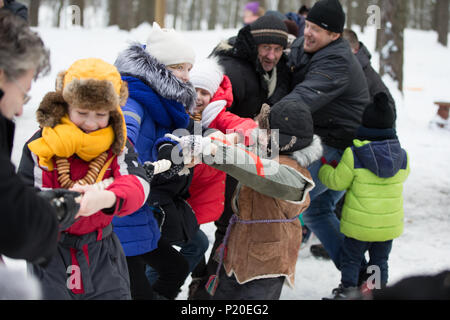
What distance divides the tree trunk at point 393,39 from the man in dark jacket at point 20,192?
9831mm

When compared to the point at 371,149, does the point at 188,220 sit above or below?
below

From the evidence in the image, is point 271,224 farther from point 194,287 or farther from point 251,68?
point 251,68

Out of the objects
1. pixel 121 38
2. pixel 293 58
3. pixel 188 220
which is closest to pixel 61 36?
pixel 121 38

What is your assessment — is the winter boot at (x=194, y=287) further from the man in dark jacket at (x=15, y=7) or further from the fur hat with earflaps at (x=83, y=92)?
the man in dark jacket at (x=15, y=7)

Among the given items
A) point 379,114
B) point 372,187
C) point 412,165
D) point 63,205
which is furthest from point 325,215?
point 412,165

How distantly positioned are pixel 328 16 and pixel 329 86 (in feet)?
1.92

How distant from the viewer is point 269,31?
11.2 feet

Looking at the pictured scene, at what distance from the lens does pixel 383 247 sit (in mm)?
3348

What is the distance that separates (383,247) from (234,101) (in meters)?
1.58

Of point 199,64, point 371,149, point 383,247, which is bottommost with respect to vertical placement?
point 383,247

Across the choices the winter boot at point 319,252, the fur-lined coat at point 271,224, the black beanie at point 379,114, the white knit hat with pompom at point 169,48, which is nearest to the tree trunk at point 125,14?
the winter boot at point 319,252

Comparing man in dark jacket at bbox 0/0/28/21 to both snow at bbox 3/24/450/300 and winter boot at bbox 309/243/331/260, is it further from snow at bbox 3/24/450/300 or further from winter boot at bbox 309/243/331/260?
winter boot at bbox 309/243/331/260

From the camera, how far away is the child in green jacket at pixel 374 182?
3.17 meters
